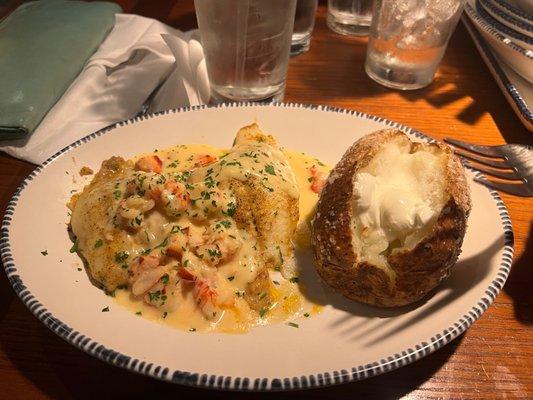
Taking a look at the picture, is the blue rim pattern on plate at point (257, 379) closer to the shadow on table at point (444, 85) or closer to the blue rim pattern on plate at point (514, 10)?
the shadow on table at point (444, 85)

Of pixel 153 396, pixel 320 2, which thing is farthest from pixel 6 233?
pixel 320 2

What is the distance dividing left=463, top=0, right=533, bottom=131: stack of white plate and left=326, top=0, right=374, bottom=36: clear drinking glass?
18.5 inches

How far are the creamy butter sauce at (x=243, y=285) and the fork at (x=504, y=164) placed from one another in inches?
15.1

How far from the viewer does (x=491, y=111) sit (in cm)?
193

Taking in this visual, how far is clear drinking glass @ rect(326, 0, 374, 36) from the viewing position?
2.41 metres

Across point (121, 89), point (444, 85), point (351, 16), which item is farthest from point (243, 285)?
point (351, 16)

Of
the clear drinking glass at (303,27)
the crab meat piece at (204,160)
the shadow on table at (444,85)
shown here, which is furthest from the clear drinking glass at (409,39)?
the crab meat piece at (204,160)

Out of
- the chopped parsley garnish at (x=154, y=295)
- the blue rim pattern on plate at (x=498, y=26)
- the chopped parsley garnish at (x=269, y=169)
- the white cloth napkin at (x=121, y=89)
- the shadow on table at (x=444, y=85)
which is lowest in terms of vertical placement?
the shadow on table at (x=444, y=85)

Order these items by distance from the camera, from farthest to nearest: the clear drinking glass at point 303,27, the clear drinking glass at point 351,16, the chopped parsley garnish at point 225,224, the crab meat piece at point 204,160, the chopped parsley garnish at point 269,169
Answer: the clear drinking glass at point 351,16
the clear drinking glass at point 303,27
the crab meat piece at point 204,160
the chopped parsley garnish at point 269,169
the chopped parsley garnish at point 225,224

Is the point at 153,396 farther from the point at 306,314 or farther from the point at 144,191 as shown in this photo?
the point at 144,191

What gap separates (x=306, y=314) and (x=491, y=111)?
49.4 inches

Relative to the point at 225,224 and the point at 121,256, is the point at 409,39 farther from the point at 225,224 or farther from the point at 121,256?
the point at 121,256

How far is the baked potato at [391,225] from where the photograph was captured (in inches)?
39.7

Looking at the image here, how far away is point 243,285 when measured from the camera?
44.3 inches
